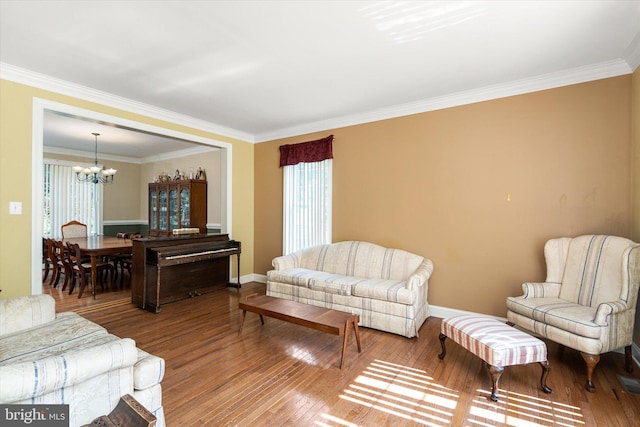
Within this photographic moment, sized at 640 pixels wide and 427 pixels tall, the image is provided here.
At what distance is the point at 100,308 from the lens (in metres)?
4.02

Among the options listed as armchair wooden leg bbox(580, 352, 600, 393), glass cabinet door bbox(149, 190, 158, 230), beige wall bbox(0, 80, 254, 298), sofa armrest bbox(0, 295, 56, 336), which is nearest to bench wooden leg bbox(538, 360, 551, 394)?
armchair wooden leg bbox(580, 352, 600, 393)

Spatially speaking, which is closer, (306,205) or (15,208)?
(15,208)

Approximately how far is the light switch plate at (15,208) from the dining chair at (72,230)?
3353mm

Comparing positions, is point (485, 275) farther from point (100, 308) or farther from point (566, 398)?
point (100, 308)

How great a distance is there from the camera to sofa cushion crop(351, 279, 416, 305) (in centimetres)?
314

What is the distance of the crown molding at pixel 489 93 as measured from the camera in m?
2.89

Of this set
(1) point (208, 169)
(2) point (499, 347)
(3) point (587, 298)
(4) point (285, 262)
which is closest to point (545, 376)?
(2) point (499, 347)

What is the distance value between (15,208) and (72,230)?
137 inches

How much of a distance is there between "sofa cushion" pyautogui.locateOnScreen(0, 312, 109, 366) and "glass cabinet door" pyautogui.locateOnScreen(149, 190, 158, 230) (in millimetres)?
5203

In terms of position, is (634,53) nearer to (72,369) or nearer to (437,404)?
(437,404)

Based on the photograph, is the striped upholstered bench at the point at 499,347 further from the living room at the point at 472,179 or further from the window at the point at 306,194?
the window at the point at 306,194

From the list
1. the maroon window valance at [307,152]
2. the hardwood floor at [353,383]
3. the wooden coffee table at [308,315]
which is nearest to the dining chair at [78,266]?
the hardwood floor at [353,383]

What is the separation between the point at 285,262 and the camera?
14.2ft

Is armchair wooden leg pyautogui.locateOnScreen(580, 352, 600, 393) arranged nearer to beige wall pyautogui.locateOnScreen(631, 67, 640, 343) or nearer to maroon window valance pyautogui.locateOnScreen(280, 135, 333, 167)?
beige wall pyautogui.locateOnScreen(631, 67, 640, 343)
